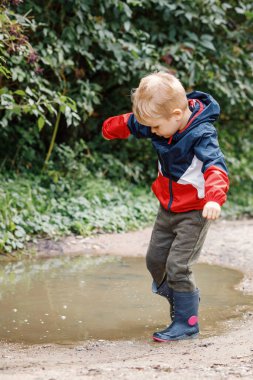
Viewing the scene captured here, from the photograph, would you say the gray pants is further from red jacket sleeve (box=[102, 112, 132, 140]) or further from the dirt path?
red jacket sleeve (box=[102, 112, 132, 140])

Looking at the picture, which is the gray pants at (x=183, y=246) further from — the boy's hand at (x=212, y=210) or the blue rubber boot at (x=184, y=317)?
the boy's hand at (x=212, y=210)

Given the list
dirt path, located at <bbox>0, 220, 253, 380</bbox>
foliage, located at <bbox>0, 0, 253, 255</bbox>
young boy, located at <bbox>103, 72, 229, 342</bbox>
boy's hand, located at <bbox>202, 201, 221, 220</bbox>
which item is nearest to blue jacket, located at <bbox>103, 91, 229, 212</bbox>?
young boy, located at <bbox>103, 72, 229, 342</bbox>

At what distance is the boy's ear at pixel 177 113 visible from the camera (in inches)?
136

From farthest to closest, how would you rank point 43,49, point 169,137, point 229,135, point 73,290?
point 229,135, point 43,49, point 73,290, point 169,137

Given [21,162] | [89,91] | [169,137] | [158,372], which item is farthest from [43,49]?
[158,372]

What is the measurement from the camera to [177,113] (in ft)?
11.3

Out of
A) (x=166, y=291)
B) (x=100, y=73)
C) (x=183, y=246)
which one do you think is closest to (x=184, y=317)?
(x=166, y=291)

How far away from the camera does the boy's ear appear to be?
344 cm

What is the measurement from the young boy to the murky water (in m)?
0.25

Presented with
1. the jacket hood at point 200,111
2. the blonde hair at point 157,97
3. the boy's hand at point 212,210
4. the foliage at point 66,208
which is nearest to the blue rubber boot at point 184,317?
the boy's hand at point 212,210

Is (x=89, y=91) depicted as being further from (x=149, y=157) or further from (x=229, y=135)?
(x=229, y=135)

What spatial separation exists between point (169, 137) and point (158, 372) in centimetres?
128

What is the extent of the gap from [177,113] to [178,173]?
32 cm

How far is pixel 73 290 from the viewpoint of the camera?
474 centimetres
